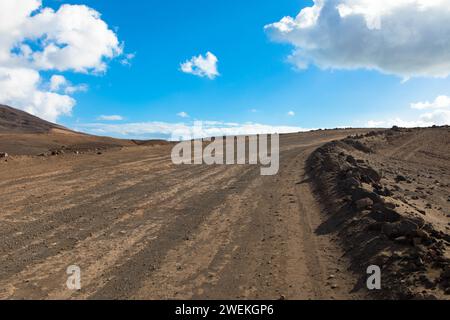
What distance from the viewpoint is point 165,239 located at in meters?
8.16

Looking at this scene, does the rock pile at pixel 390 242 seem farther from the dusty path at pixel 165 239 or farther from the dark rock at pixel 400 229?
the dusty path at pixel 165 239

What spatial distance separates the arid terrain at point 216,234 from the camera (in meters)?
5.90

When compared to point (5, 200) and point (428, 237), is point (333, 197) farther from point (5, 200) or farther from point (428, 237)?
point (5, 200)

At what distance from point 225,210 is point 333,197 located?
2.84 metres

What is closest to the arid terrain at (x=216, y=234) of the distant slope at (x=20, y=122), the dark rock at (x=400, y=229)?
the dark rock at (x=400, y=229)

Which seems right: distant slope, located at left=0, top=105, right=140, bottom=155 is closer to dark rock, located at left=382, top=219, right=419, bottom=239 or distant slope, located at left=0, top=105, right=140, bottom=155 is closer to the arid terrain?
the arid terrain

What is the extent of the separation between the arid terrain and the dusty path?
0.03 metres

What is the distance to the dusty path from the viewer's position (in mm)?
5969

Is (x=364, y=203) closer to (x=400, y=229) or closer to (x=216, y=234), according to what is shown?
(x=400, y=229)

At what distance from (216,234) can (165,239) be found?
100cm

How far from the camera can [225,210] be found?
10.4 m

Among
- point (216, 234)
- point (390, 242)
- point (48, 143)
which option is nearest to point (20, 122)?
point (48, 143)

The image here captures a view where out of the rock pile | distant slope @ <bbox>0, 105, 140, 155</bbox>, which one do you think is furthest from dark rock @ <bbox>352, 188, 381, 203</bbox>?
distant slope @ <bbox>0, 105, 140, 155</bbox>

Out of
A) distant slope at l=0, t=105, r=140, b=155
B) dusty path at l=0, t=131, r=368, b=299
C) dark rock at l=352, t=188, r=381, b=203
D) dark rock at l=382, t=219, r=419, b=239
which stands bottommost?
dusty path at l=0, t=131, r=368, b=299
